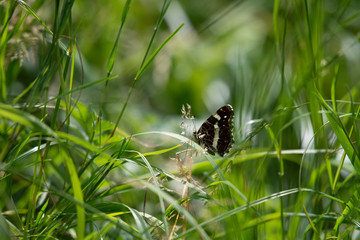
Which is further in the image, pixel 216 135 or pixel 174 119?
pixel 174 119

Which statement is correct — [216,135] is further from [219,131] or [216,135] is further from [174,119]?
[174,119]

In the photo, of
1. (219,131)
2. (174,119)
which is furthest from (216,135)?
(174,119)

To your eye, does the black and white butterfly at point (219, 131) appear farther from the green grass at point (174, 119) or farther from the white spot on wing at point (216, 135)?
the green grass at point (174, 119)

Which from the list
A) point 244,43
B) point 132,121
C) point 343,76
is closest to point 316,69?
point 132,121

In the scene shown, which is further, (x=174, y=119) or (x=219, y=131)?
(x=174, y=119)

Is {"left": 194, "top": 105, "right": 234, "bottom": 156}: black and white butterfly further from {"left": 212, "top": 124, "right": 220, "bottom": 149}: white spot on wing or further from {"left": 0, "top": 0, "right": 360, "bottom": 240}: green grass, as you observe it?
{"left": 0, "top": 0, "right": 360, "bottom": 240}: green grass
